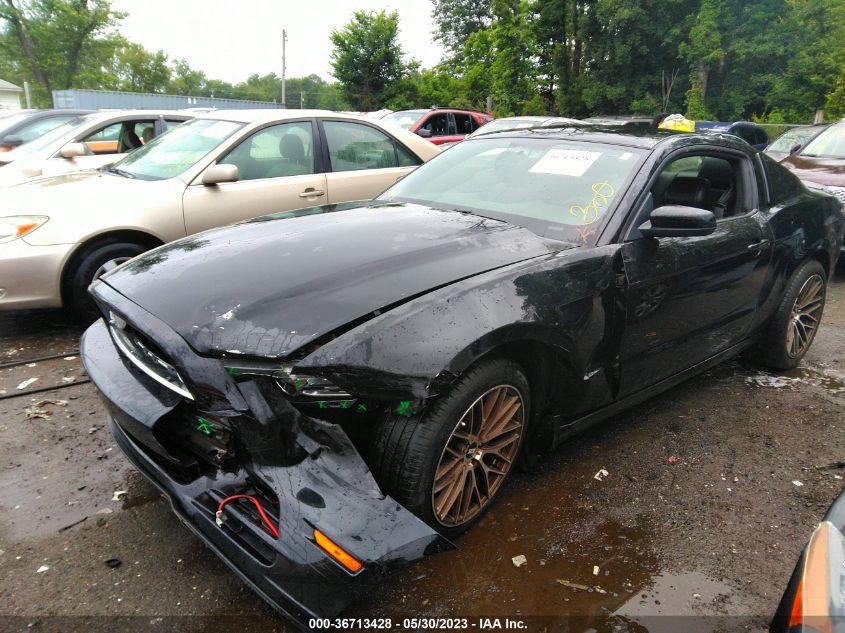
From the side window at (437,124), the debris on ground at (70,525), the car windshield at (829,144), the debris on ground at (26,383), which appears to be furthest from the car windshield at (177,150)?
the side window at (437,124)

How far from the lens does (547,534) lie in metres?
2.49

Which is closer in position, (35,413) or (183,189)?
(35,413)

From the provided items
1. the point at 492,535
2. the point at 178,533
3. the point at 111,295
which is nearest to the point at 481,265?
the point at 492,535

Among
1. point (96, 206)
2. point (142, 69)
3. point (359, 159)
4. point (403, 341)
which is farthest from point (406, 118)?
point (142, 69)

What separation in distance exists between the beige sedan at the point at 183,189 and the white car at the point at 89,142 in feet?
6.96

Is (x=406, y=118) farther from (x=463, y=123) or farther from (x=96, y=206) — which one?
(x=96, y=206)

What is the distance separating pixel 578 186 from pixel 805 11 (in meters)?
29.4

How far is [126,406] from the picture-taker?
2.14 meters

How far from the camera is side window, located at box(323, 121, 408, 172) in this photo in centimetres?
541

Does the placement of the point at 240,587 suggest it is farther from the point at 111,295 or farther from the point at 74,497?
the point at 111,295

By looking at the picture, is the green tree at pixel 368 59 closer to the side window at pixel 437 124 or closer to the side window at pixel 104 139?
the side window at pixel 437 124

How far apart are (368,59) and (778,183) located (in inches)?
1273

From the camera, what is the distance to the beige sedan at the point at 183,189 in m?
4.02

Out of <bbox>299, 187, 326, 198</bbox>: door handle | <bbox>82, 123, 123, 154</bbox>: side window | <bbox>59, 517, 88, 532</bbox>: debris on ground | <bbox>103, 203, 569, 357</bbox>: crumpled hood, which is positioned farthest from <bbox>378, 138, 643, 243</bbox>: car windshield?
<bbox>82, 123, 123, 154</bbox>: side window
